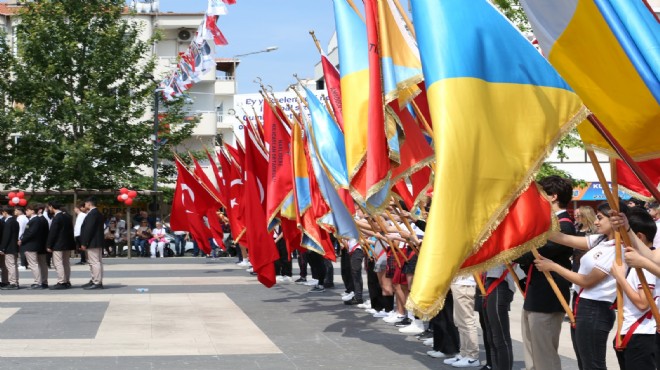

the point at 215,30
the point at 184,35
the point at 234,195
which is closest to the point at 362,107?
the point at 234,195

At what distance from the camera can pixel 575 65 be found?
5.79 metres

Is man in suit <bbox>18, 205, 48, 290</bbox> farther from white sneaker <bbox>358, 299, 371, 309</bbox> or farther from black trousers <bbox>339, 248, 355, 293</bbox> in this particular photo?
white sneaker <bbox>358, 299, 371, 309</bbox>

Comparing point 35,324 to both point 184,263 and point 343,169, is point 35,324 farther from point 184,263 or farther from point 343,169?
point 184,263

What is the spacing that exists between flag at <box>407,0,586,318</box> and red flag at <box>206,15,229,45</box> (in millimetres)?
22925

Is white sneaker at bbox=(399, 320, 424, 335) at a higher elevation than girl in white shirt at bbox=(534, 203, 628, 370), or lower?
lower

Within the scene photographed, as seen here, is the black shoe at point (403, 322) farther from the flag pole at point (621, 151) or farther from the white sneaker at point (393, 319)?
the flag pole at point (621, 151)

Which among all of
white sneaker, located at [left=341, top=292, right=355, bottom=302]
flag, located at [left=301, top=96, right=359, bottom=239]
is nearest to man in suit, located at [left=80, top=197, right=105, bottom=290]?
white sneaker, located at [left=341, top=292, right=355, bottom=302]

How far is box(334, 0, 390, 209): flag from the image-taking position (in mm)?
8508

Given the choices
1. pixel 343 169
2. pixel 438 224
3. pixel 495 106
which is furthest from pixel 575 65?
pixel 343 169

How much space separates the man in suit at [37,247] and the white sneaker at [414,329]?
10.2m

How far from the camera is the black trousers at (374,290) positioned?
16.4m

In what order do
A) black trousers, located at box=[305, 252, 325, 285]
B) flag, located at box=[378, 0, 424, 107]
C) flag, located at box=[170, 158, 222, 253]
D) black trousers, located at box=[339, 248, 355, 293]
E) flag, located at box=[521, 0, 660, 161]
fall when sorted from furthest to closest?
flag, located at box=[170, 158, 222, 253]
black trousers, located at box=[305, 252, 325, 285]
black trousers, located at box=[339, 248, 355, 293]
flag, located at box=[378, 0, 424, 107]
flag, located at box=[521, 0, 660, 161]

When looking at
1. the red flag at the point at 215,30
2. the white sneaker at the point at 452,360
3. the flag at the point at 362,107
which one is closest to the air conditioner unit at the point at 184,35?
the red flag at the point at 215,30

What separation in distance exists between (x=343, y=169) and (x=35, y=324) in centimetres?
493
